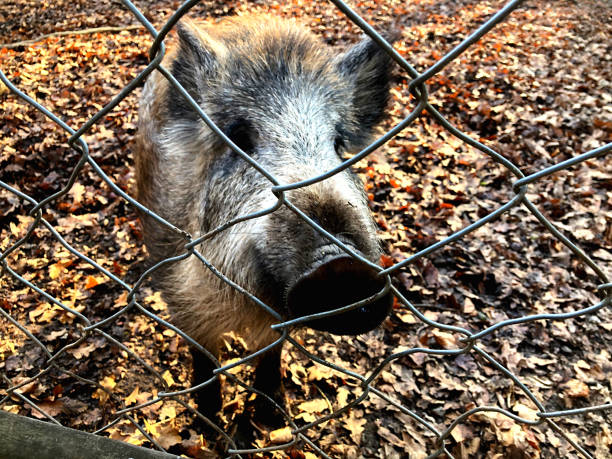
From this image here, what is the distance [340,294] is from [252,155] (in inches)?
43.9

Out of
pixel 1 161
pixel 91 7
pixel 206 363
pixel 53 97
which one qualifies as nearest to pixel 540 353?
pixel 206 363

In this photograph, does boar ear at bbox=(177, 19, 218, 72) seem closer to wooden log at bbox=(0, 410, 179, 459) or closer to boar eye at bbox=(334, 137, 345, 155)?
boar eye at bbox=(334, 137, 345, 155)

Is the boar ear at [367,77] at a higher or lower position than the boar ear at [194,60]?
lower

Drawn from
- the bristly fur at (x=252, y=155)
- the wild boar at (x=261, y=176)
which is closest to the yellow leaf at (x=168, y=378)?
the wild boar at (x=261, y=176)

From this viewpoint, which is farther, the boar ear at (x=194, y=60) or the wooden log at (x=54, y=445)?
the boar ear at (x=194, y=60)

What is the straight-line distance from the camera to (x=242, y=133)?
2.38 m

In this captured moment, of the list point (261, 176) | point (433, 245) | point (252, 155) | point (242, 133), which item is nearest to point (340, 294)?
point (433, 245)

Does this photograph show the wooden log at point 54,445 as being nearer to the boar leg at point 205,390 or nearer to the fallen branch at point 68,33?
the boar leg at point 205,390

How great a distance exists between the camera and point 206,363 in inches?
112

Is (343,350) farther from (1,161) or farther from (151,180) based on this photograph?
(1,161)

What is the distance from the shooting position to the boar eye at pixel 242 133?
233cm

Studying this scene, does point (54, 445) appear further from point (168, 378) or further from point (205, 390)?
point (168, 378)

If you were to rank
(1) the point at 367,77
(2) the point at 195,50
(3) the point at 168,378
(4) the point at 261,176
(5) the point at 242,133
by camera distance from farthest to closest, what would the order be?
(3) the point at 168,378 → (1) the point at 367,77 → (2) the point at 195,50 → (5) the point at 242,133 → (4) the point at 261,176

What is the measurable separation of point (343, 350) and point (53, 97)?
5.63m
